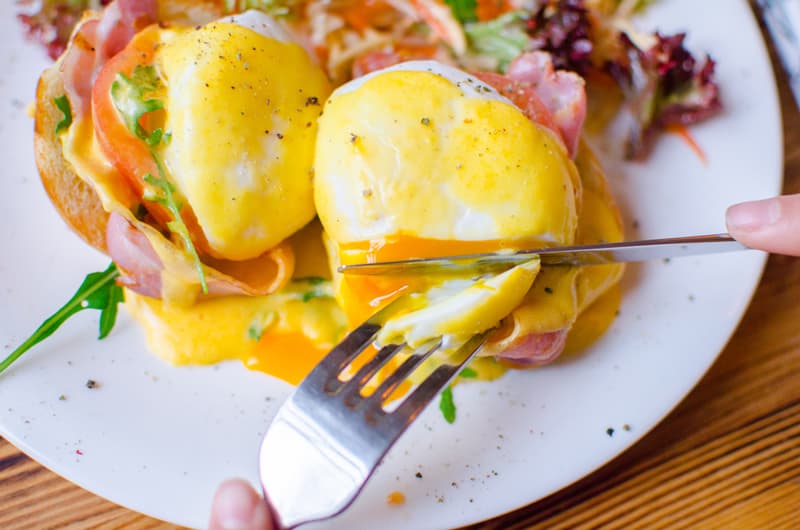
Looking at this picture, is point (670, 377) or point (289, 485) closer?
point (289, 485)

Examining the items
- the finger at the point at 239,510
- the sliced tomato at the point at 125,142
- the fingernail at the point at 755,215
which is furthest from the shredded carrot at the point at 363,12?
the finger at the point at 239,510

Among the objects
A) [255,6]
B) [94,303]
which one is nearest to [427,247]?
[94,303]

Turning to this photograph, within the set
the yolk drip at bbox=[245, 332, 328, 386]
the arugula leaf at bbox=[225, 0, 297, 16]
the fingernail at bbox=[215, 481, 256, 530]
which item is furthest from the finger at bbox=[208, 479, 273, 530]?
the arugula leaf at bbox=[225, 0, 297, 16]

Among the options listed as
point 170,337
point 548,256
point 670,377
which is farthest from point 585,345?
point 170,337

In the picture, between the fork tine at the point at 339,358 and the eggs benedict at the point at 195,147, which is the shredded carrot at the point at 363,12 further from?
the fork tine at the point at 339,358

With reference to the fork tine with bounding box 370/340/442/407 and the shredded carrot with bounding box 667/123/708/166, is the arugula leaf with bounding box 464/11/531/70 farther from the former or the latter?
the fork tine with bounding box 370/340/442/407

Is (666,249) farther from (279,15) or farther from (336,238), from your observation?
(279,15)
